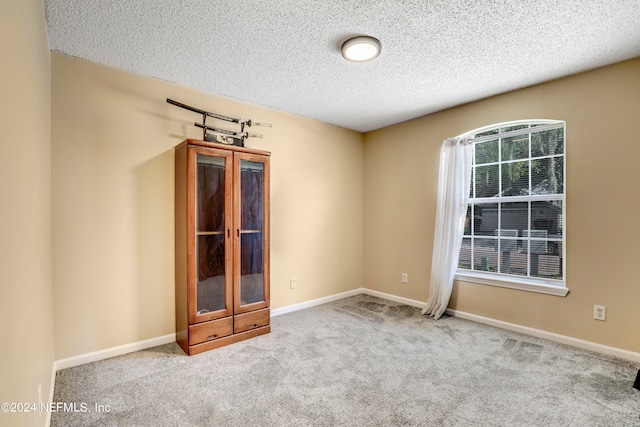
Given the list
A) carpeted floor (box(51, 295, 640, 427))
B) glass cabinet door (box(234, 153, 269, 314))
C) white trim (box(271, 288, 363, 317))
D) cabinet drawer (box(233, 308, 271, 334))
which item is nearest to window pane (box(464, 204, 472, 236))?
carpeted floor (box(51, 295, 640, 427))

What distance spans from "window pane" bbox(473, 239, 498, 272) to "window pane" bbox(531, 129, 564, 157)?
104cm

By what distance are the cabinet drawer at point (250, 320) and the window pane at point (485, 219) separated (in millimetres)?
2625

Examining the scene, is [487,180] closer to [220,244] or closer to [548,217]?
[548,217]

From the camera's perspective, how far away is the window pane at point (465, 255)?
3656 mm

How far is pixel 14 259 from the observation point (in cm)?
101

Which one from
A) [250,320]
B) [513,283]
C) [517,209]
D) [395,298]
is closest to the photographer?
[250,320]

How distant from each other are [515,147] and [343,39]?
2.30 metres

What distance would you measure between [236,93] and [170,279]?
2.00 meters

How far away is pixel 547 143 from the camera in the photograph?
9.97ft

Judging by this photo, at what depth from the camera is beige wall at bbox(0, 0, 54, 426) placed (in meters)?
0.89

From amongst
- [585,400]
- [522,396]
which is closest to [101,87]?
[522,396]

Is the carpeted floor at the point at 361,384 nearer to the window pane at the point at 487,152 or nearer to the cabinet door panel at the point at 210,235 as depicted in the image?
the cabinet door panel at the point at 210,235

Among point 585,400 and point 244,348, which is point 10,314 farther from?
point 585,400

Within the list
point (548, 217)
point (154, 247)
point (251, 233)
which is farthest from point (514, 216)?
point (154, 247)
